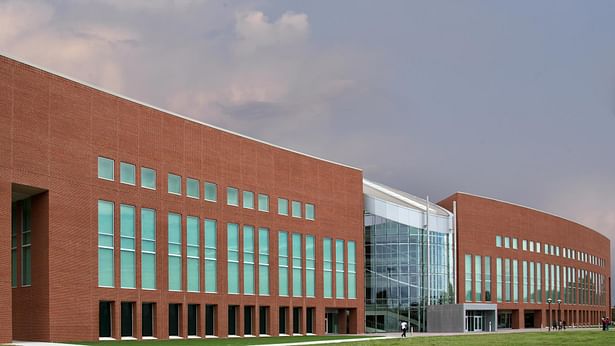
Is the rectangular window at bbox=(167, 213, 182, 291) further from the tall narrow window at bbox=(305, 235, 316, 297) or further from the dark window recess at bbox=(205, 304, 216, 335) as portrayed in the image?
the tall narrow window at bbox=(305, 235, 316, 297)

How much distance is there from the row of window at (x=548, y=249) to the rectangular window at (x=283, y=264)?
40.1 m

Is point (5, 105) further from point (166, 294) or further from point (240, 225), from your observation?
point (240, 225)

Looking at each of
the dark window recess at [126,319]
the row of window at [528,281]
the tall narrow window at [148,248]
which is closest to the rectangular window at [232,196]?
the tall narrow window at [148,248]

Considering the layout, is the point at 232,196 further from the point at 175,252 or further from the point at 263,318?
the point at 263,318

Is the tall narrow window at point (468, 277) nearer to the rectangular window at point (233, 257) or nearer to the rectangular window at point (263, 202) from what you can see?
the rectangular window at point (263, 202)

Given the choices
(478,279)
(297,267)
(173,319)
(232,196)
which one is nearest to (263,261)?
(297,267)

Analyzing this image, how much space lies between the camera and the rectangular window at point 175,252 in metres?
60.7

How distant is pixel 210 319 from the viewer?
64.6 m

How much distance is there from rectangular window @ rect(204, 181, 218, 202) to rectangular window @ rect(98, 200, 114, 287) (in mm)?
9617

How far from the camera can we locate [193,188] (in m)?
63.0

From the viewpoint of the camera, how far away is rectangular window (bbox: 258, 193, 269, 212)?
69.7 m

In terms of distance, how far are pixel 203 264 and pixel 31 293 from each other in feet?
47.3

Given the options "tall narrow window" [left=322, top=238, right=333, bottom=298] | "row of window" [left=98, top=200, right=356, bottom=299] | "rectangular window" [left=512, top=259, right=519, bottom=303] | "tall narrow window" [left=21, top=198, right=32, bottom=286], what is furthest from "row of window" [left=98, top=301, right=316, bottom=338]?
"rectangular window" [left=512, top=259, right=519, bottom=303]

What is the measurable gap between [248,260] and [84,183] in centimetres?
1802
